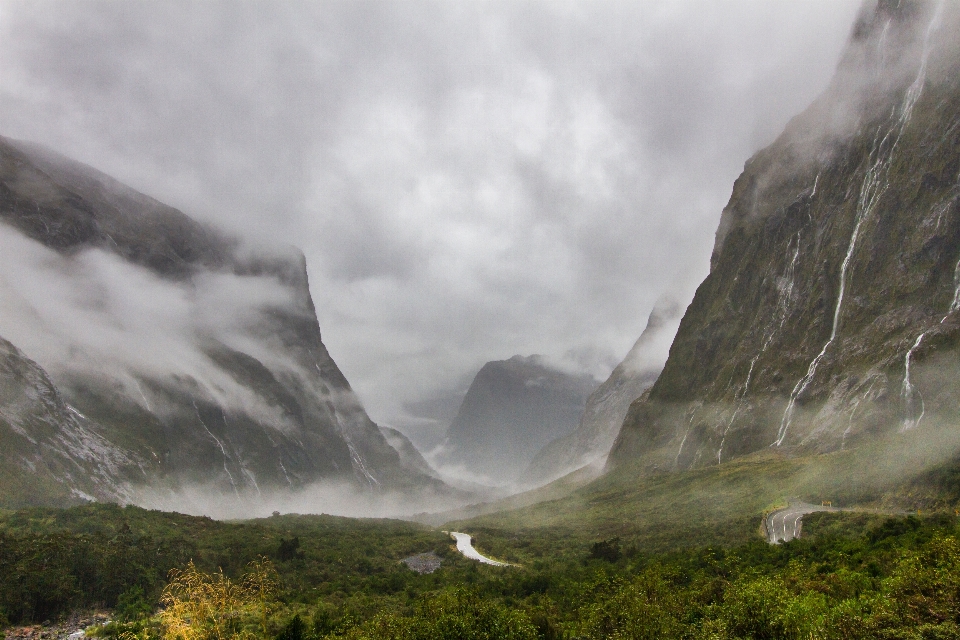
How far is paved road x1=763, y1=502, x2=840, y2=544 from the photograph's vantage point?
180ft

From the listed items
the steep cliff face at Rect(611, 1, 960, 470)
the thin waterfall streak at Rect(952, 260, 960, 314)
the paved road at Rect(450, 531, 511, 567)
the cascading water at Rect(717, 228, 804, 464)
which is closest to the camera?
the paved road at Rect(450, 531, 511, 567)

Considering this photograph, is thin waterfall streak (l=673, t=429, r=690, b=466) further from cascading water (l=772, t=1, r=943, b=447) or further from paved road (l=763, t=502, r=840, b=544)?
paved road (l=763, t=502, r=840, b=544)

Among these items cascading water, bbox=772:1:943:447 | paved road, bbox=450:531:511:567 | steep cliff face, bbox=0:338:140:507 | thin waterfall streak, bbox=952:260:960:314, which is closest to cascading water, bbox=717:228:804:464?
cascading water, bbox=772:1:943:447

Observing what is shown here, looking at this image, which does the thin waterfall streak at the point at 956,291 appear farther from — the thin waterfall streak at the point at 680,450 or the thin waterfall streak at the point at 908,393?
the thin waterfall streak at the point at 680,450

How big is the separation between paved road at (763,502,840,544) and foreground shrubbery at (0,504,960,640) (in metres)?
2.45

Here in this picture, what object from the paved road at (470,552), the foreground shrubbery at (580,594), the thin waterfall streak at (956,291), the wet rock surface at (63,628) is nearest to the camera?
the foreground shrubbery at (580,594)

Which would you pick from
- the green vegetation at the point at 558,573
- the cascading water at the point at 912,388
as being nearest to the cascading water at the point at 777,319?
the green vegetation at the point at 558,573

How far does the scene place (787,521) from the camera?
60.2 meters

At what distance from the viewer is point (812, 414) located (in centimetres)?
10744

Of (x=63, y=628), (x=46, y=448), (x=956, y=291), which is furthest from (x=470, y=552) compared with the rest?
(x=46, y=448)

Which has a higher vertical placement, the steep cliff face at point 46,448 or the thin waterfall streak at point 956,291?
the thin waterfall streak at point 956,291

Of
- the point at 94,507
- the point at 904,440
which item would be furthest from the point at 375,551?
the point at 904,440

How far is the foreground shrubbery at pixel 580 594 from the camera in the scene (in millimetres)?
18859

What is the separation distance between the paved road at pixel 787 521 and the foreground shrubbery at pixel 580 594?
96.3 inches
